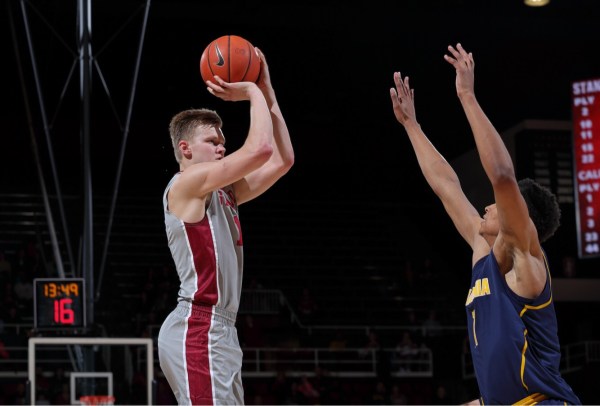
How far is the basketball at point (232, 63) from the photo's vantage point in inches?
168

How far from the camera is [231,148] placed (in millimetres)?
19984

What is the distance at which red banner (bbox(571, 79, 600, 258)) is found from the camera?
1168cm

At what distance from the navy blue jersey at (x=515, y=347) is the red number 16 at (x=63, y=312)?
7.37 metres

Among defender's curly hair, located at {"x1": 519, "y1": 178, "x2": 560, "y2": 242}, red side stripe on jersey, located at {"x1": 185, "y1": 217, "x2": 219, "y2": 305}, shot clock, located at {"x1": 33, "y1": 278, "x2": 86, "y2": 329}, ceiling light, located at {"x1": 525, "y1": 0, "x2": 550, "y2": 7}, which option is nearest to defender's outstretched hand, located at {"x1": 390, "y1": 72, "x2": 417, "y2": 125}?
defender's curly hair, located at {"x1": 519, "y1": 178, "x2": 560, "y2": 242}

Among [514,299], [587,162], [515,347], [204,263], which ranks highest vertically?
[587,162]

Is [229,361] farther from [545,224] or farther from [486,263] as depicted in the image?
A: [545,224]

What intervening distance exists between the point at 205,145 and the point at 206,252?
0.45m

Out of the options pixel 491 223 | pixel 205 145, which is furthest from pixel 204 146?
pixel 491 223

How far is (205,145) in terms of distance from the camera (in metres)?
4.00

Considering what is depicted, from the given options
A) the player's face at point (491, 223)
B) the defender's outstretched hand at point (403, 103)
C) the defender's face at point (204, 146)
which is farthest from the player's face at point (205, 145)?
the defender's outstretched hand at point (403, 103)

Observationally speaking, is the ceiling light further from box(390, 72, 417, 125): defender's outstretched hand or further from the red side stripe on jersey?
the red side stripe on jersey

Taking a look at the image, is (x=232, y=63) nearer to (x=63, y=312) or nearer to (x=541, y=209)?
(x=541, y=209)

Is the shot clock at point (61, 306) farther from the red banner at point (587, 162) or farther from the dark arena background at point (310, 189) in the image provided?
the red banner at point (587, 162)

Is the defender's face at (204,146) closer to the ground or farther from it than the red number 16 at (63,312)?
farther from it
